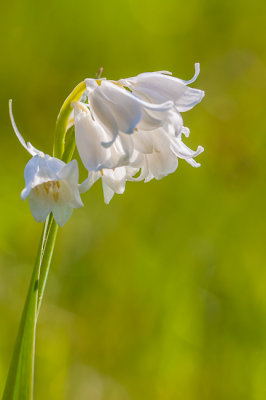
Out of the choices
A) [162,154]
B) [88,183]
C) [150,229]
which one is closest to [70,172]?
[88,183]

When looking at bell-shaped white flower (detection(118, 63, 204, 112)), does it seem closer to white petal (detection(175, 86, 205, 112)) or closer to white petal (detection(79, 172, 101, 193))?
white petal (detection(175, 86, 205, 112))

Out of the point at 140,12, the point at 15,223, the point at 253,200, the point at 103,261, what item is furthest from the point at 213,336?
the point at 140,12

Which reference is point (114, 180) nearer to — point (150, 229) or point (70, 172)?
point (70, 172)

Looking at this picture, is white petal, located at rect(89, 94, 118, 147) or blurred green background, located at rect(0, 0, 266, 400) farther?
blurred green background, located at rect(0, 0, 266, 400)

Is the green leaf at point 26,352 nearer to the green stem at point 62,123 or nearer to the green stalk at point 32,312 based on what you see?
the green stalk at point 32,312

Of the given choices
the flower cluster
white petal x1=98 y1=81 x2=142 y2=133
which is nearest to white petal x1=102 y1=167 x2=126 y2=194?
the flower cluster

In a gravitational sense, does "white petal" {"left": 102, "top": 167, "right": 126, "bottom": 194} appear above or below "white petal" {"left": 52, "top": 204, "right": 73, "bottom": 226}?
above

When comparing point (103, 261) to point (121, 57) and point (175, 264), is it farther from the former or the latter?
point (121, 57)

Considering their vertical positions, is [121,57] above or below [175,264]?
above
